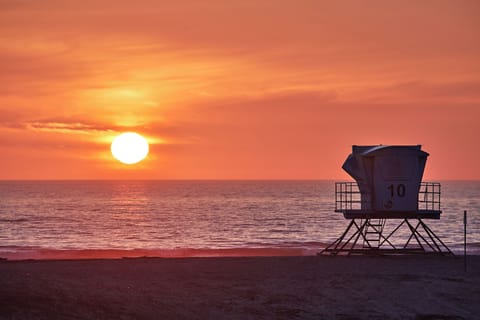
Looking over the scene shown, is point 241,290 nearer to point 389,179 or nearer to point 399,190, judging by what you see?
point 389,179

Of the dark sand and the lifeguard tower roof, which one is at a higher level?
the lifeguard tower roof

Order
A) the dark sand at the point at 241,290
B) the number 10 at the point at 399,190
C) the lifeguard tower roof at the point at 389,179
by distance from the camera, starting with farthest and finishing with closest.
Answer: the number 10 at the point at 399,190 < the lifeguard tower roof at the point at 389,179 < the dark sand at the point at 241,290

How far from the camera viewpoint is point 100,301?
71.0 ft

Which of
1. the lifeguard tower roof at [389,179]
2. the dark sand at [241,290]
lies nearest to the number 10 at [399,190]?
the lifeguard tower roof at [389,179]

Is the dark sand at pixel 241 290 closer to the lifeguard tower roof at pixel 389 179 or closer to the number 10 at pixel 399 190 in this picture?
the lifeguard tower roof at pixel 389 179

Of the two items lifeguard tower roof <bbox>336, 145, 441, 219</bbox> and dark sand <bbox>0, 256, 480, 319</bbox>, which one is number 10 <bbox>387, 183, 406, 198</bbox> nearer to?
lifeguard tower roof <bbox>336, 145, 441, 219</bbox>

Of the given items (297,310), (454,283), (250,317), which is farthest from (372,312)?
(454,283)

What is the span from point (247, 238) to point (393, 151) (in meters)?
40.0

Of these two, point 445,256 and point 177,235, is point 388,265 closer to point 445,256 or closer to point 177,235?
point 445,256

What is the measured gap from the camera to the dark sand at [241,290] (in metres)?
21.2

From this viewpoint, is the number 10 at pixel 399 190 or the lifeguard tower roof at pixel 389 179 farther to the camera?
the number 10 at pixel 399 190

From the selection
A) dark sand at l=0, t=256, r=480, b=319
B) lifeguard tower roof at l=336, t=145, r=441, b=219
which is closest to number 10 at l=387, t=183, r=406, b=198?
lifeguard tower roof at l=336, t=145, r=441, b=219

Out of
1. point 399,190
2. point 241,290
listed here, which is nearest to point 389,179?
point 399,190

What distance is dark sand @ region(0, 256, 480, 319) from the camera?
21.2m
